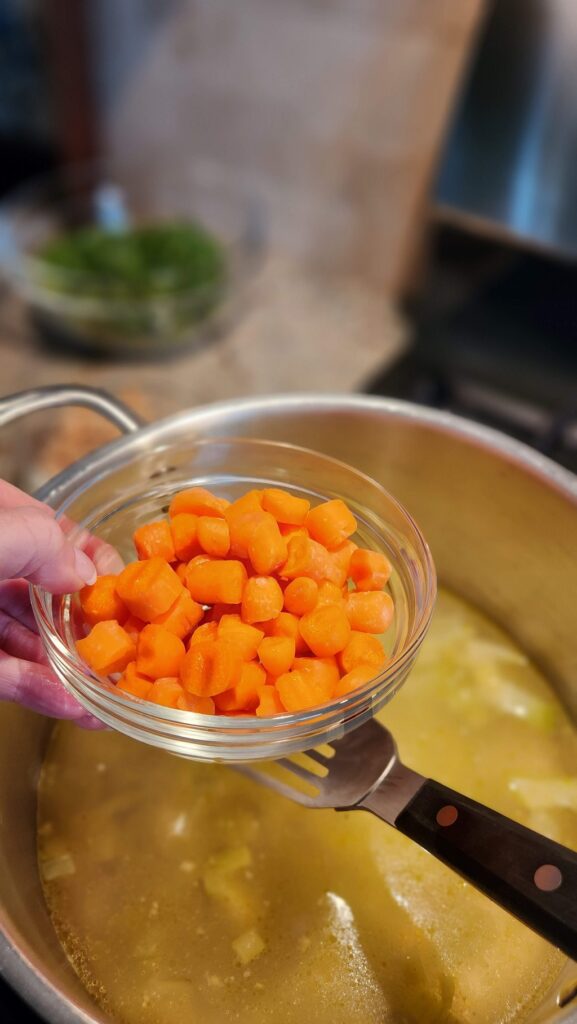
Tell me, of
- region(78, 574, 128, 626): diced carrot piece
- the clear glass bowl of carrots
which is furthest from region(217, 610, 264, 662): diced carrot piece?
region(78, 574, 128, 626): diced carrot piece

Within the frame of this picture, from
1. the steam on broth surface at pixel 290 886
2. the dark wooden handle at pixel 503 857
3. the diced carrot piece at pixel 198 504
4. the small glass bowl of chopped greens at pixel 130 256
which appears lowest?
the steam on broth surface at pixel 290 886

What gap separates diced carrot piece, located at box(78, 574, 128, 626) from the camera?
28.2 inches

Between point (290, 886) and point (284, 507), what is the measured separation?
358mm

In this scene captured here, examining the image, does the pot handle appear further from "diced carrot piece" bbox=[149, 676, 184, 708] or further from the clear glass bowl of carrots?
"diced carrot piece" bbox=[149, 676, 184, 708]

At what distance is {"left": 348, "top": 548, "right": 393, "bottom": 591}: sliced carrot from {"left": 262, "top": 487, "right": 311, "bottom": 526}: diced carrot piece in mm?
66

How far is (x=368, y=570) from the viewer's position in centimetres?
76

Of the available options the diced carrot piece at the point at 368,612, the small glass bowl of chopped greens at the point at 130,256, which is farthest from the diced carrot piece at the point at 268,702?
the small glass bowl of chopped greens at the point at 130,256

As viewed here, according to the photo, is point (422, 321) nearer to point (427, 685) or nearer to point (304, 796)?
point (427, 685)

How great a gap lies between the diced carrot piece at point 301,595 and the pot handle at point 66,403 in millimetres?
290

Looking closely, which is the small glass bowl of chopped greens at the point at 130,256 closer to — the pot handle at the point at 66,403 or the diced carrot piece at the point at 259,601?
the pot handle at the point at 66,403

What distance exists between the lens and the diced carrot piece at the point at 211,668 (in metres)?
0.63

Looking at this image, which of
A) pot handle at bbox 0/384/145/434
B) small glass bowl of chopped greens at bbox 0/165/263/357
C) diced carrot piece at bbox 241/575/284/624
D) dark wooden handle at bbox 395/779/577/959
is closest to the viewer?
dark wooden handle at bbox 395/779/577/959

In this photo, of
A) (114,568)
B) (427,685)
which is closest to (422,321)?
(427,685)

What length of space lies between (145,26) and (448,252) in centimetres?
96
